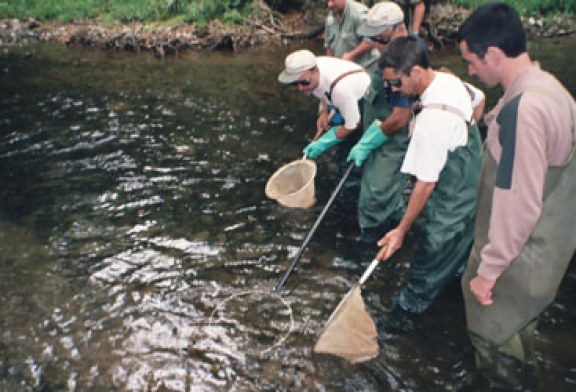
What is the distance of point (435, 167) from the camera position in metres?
3.10

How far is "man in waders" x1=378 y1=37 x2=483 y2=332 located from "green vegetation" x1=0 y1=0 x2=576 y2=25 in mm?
13471

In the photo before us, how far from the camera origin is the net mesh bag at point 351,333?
10.5ft

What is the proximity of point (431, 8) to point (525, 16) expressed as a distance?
11.9 feet

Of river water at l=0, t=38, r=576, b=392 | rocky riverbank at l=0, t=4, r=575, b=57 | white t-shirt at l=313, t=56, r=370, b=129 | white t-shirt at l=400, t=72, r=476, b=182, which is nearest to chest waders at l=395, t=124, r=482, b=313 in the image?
white t-shirt at l=400, t=72, r=476, b=182

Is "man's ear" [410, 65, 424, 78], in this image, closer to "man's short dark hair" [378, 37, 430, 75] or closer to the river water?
"man's short dark hair" [378, 37, 430, 75]

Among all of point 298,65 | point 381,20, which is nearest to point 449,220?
point 298,65

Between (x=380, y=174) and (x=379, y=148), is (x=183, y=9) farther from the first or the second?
(x=380, y=174)

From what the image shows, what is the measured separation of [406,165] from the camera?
3.18 m

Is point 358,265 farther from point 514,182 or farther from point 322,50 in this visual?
point 322,50

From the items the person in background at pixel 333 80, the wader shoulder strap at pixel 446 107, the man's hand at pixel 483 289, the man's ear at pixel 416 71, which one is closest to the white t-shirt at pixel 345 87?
A: the person in background at pixel 333 80

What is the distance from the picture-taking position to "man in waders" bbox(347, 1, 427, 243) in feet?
14.7

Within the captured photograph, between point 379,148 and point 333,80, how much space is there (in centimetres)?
82

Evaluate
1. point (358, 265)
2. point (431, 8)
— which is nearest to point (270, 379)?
point (358, 265)

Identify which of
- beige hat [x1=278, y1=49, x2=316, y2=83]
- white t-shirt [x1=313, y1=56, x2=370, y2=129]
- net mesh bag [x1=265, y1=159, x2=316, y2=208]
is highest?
beige hat [x1=278, y1=49, x2=316, y2=83]
